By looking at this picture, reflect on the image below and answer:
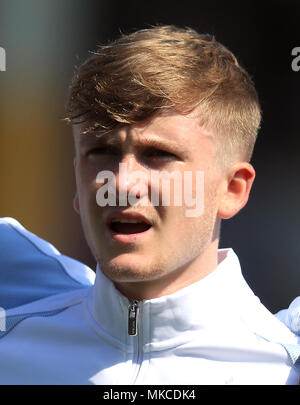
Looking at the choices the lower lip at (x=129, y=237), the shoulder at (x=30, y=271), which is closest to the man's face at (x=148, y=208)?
the lower lip at (x=129, y=237)

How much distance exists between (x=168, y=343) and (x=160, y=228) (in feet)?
0.68

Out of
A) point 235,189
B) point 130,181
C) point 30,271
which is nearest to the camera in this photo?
point 130,181

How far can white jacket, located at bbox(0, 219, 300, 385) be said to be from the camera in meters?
1.21

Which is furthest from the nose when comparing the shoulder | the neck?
the shoulder

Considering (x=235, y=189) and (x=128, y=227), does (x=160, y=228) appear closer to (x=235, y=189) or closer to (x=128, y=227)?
(x=128, y=227)

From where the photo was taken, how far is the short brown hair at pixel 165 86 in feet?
3.89

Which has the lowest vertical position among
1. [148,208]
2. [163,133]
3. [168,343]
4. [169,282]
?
[168,343]

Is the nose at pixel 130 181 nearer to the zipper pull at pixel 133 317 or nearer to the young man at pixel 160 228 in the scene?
the young man at pixel 160 228

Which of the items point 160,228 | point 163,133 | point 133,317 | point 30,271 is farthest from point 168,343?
point 30,271

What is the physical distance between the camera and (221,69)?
50.7 inches

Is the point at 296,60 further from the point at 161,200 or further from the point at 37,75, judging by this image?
the point at 161,200

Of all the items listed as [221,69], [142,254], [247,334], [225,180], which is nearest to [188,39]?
[221,69]

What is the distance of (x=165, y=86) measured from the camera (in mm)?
1189

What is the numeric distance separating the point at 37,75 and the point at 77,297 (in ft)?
6.95
